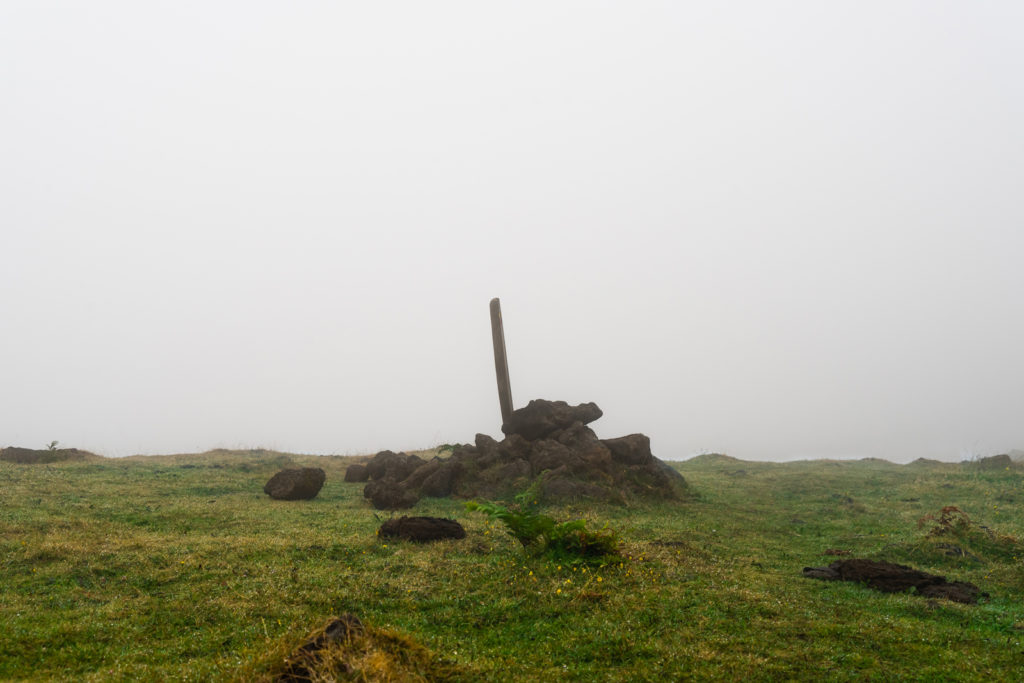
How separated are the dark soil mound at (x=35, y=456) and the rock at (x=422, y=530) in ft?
74.4

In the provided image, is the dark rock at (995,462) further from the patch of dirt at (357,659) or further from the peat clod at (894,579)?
the patch of dirt at (357,659)

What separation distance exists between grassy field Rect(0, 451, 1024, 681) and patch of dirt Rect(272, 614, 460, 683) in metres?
0.28

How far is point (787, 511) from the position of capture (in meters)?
23.4

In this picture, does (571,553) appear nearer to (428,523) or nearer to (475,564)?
(475,564)

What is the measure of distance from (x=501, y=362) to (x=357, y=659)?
22343 mm

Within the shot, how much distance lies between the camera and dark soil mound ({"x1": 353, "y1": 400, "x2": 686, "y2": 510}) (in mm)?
22047

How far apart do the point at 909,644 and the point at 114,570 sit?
45.3ft

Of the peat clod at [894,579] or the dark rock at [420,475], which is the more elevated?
the dark rock at [420,475]

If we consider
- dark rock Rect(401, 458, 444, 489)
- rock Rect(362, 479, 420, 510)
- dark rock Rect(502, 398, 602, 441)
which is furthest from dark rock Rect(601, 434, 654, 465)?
rock Rect(362, 479, 420, 510)

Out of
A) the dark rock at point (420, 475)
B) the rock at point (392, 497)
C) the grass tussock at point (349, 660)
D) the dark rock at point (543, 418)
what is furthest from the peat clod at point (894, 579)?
the dark rock at point (420, 475)

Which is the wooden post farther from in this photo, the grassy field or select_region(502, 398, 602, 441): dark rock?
the grassy field

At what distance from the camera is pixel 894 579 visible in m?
12.6

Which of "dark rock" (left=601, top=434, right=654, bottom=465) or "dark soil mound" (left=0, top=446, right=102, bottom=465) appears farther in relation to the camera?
"dark soil mound" (left=0, top=446, right=102, bottom=465)

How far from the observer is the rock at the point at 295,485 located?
2270 centimetres
